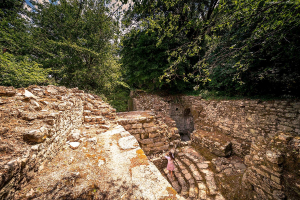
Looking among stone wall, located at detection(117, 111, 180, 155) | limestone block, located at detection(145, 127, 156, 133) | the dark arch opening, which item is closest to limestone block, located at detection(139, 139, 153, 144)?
stone wall, located at detection(117, 111, 180, 155)

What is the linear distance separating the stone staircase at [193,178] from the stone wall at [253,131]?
995 mm

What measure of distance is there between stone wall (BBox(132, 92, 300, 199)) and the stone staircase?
100 cm

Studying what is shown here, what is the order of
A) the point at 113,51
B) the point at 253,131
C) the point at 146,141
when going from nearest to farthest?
the point at 146,141 → the point at 253,131 → the point at 113,51

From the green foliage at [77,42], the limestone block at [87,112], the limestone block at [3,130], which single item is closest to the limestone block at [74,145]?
the limestone block at [3,130]

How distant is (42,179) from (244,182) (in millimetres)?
4976

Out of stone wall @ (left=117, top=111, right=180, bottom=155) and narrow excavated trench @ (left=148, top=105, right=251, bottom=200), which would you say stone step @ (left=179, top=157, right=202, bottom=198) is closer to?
narrow excavated trench @ (left=148, top=105, right=251, bottom=200)

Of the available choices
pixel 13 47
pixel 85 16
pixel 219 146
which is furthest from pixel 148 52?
pixel 219 146

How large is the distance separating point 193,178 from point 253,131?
12.4ft

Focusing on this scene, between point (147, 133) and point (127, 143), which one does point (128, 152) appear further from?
point (147, 133)

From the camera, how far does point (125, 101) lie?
1134cm

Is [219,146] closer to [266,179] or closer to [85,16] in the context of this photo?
[266,179]

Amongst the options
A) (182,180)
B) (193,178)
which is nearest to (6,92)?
(182,180)

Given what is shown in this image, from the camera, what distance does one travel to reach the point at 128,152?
1.73 m

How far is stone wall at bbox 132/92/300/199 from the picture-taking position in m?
2.54
